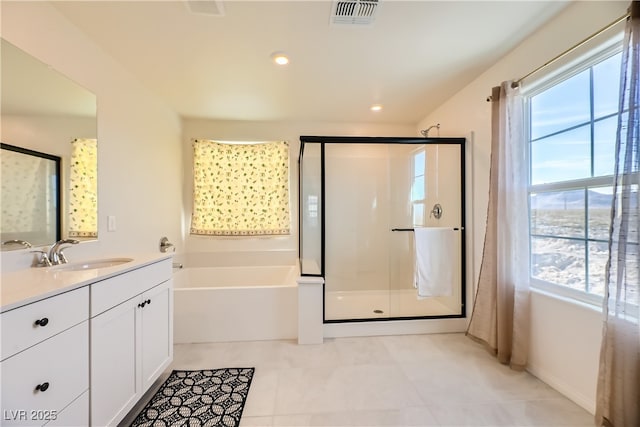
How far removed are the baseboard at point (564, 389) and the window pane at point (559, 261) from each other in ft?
2.05

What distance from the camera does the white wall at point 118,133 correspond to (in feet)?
5.21

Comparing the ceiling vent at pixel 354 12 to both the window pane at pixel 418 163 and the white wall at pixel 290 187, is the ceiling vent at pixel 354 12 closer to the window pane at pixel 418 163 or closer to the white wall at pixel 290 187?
the window pane at pixel 418 163

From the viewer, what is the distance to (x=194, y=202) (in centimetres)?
364

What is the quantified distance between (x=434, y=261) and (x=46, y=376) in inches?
106

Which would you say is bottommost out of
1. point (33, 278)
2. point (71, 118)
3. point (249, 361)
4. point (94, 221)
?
point (249, 361)

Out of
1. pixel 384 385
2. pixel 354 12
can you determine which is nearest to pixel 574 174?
pixel 354 12

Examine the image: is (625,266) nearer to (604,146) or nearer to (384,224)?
(604,146)

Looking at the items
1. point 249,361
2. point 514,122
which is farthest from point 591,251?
point 249,361

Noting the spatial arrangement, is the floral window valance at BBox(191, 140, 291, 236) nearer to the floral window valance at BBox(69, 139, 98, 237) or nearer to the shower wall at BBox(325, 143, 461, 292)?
the shower wall at BBox(325, 143, 461, 292)

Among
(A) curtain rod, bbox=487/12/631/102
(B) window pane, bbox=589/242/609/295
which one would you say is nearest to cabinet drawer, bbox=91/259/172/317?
(B) window pane, bbox=589/242/609/295

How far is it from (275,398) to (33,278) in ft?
4.64

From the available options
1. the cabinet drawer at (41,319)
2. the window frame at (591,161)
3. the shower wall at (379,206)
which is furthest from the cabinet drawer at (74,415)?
the window frame at (591,161)

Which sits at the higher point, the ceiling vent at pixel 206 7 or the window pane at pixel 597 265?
the ceiling vent at pixel 206 7

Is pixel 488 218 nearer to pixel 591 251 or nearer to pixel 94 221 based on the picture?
pixel 591 251
